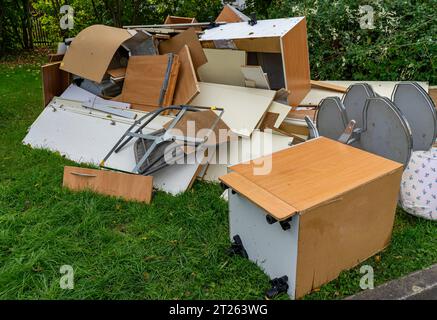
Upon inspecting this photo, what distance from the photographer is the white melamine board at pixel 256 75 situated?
360 centimetres

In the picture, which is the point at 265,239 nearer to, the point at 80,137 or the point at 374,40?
the point at 80,137

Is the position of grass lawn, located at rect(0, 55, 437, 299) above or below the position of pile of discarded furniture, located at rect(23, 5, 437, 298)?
below

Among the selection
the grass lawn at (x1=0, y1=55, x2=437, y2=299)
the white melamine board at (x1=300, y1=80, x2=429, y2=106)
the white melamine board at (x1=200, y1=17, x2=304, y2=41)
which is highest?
the white melamine board at (x1=200, y1=17, x2=304, y2=41)

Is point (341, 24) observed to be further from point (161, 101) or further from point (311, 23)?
point (161, 101)

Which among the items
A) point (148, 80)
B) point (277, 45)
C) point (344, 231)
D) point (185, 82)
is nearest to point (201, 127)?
point (185, 82)

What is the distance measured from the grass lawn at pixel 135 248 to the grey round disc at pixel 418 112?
0.55 meters

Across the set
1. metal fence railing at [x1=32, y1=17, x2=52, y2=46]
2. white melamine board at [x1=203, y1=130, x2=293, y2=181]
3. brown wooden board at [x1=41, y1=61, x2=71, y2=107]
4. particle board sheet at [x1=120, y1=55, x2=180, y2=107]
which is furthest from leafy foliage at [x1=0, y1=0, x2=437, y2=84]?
metal fence railing at [x1=32, y1=17, x2=52, y2=46]

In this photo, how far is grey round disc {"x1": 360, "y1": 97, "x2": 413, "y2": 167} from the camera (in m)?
2.43

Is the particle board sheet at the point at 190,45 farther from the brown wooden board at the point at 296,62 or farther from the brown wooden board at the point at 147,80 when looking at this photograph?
the brown wooden board at the point at 296,62

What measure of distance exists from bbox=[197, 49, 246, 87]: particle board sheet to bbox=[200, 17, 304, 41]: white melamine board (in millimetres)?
157

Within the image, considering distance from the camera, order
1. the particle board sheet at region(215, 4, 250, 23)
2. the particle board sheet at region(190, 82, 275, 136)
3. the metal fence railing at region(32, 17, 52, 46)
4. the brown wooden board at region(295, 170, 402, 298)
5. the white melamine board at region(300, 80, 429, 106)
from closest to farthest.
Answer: the brown wooden board at region(295, 170, 402, 298), the particle board sheet at region(190, 82, 275, 136), the white melamine board at region(300, 80, 429, 106), the particle board sheet at region(215, 4, 250, 23), the metal fence railing at region(32, 17, 52, 46)

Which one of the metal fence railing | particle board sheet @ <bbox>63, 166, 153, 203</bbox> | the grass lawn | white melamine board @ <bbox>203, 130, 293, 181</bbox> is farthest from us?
the metal fence railing

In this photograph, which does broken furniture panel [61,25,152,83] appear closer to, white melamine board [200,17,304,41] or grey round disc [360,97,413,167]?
white melamine board [200,17,304,41]

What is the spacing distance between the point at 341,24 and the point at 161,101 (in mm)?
2636
